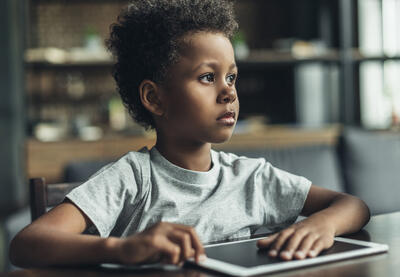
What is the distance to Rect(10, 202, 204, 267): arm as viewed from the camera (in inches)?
25.6

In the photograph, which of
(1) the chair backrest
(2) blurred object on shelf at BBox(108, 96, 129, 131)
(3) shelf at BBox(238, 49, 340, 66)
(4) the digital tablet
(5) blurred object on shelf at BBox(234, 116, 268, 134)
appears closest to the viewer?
(4) the digital tablet

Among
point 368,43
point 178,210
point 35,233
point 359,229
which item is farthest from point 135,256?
point 368,43

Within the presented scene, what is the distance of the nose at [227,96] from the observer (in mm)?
931

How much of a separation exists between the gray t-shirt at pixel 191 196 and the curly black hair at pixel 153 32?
0.14m

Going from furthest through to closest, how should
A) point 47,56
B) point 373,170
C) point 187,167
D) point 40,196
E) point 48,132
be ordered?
point 47,56, point 48,132, point 373,170, point 40,196, point 187,167

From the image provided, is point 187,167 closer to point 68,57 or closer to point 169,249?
point 169,249

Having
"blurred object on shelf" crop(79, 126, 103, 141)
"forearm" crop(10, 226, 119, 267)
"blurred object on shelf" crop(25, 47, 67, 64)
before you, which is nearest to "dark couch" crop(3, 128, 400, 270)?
"forearm" crop(10, 226, 119, 267)

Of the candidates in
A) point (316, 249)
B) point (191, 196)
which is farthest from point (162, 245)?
point (191, 196)

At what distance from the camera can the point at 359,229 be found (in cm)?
95

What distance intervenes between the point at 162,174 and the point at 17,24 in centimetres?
335

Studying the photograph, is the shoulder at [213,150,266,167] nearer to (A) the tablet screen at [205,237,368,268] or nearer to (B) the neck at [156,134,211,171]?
(B) the neck at [156,134,211,171]

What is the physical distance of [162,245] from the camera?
0.65m

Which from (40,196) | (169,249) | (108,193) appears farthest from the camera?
(40,196)

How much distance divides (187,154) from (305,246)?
0.33 meters
